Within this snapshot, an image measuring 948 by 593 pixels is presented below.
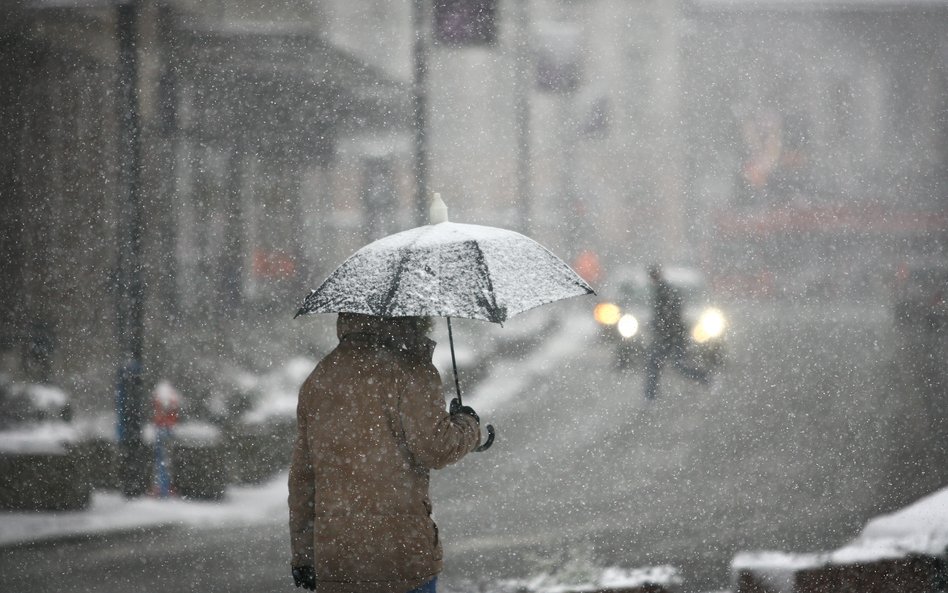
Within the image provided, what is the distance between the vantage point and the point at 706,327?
1270cm

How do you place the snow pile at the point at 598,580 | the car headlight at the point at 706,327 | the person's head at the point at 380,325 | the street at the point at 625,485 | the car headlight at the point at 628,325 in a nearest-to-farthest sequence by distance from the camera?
the person's head at the point at 380,325
the snow pile at the point at 598,580
the street at the point at 625,485
the car headlight at the point at 628,325
the car headlight at the point at 706,327

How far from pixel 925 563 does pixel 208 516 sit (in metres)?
4.79

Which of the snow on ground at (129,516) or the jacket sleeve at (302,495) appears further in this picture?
the snow on ground at (129,516)

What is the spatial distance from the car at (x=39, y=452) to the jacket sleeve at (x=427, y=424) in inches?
207

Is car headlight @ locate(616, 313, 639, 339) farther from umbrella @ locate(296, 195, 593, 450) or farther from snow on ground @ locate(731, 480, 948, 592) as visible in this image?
umbrella @ locate(296, 195, 593, 450)

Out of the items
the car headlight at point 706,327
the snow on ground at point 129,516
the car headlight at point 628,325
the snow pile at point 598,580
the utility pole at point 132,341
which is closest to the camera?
the snow pile at point 598,580

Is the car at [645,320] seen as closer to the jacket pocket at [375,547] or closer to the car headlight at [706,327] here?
the car headlight at [706,327]

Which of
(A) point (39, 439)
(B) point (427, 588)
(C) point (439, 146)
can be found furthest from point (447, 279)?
(C) point (439, 146)

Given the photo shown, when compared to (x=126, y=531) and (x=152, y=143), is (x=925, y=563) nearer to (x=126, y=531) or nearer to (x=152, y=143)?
(x=126, y=531)

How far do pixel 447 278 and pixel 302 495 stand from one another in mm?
745

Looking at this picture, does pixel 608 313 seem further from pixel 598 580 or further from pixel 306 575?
pixel 306 575

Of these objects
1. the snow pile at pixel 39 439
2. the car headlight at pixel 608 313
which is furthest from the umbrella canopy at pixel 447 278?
the car headlight at pixel 608 313

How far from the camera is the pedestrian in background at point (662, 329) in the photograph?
11133mm

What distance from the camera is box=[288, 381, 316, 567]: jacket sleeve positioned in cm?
242
